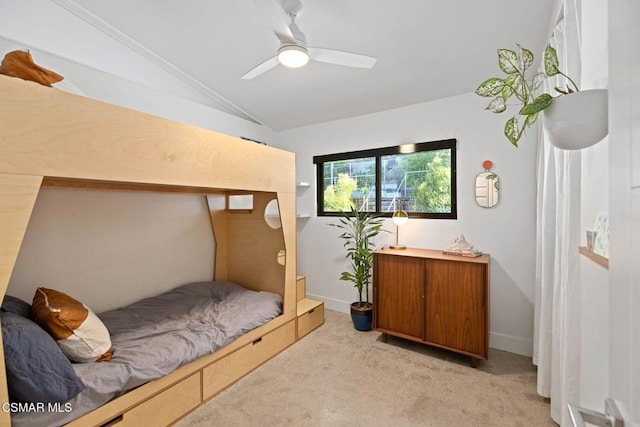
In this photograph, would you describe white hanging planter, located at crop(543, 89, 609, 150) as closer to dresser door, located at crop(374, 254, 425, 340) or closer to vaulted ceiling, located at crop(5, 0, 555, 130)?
vaulted ceiling, located at crop(5, 0, 555, 130)

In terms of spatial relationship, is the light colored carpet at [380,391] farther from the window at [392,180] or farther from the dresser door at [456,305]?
the window at [392,180]

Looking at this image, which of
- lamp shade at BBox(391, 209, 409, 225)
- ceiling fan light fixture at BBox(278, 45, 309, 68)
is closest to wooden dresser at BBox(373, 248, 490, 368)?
lamp shade at BBox(391, 209, 409, 225)

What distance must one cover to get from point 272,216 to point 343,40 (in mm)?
1818

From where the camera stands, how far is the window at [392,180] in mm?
3004

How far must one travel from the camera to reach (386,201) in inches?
134

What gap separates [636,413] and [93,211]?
3093 mm

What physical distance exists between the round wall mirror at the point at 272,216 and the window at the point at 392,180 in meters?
0.81

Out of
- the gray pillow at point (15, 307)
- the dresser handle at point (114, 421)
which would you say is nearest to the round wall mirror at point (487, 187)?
the dresser handle at point (114, 421)

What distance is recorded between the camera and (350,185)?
12.0 ft

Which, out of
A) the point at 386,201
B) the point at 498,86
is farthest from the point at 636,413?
the point at 386,201

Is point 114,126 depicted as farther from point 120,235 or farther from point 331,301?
point 331,301

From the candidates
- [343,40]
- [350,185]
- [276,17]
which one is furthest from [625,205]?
[350,185]

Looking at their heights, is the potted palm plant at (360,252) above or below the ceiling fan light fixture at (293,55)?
below

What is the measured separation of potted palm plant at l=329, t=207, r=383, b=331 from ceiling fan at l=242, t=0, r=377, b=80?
1774 millimetres
